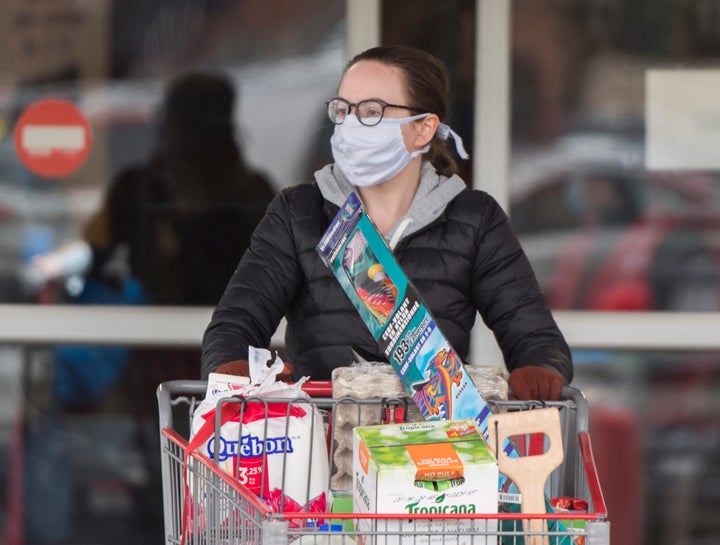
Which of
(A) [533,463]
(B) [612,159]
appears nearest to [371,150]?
(A) [533,463]

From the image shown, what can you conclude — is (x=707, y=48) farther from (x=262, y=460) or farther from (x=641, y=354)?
(x=262, y=460)

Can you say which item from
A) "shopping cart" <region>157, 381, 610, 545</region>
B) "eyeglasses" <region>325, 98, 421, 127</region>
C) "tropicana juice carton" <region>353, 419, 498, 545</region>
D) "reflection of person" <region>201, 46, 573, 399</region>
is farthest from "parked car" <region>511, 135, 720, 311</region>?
"tropicana juice carton" <region>353, 419, 498, 545</region>

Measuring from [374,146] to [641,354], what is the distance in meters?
2.08

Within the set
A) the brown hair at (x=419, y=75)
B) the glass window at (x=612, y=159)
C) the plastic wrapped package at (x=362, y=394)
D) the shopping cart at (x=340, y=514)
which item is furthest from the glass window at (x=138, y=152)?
the plastic wrapped package at (x=362, y=394)

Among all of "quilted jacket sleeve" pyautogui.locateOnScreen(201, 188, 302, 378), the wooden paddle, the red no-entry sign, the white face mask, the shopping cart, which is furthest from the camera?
the red no-entry sign

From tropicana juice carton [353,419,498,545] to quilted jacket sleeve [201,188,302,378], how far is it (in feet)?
2.57

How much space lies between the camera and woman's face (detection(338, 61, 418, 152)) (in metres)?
3.00

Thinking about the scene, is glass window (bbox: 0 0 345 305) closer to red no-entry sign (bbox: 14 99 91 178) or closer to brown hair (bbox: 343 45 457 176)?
red no-entry sign (bbox: 14 99 91 178)

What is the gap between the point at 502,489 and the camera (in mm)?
2330

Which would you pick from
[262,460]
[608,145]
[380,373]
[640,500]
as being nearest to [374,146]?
[380,373]

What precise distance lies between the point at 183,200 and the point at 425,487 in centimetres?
297

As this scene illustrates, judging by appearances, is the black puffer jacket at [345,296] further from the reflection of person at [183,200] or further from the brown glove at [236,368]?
the reflection of person at [183,200]

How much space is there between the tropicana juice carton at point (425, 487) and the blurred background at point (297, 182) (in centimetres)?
264

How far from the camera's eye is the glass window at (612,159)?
4746 mm
